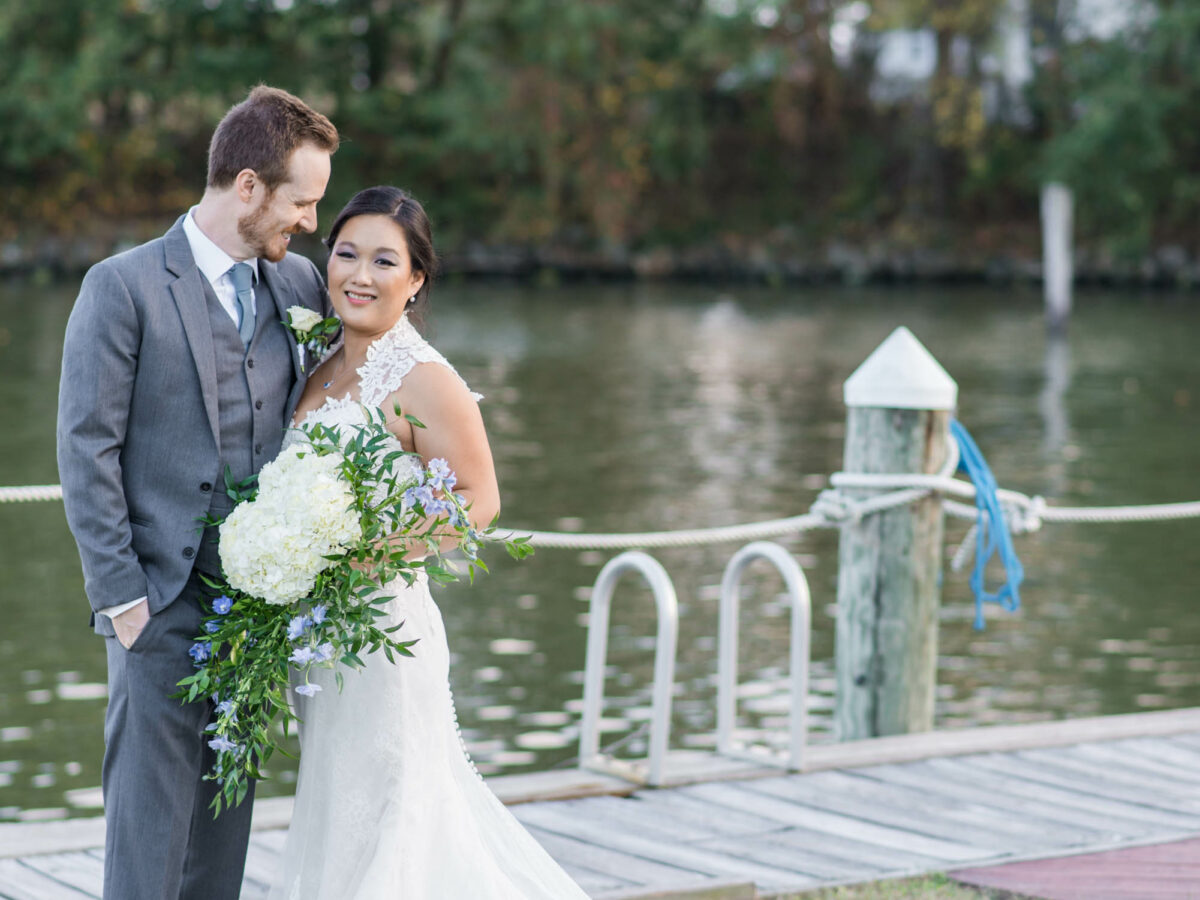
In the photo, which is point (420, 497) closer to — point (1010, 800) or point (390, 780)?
point (390, 780)

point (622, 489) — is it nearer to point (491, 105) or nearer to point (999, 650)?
point (999, 650)

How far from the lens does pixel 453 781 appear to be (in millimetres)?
3658

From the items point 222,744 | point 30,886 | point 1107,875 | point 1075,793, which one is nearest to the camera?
point 222,744

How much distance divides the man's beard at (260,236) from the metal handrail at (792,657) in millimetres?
2182

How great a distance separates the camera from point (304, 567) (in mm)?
3230

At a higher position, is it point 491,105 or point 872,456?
point 491,105

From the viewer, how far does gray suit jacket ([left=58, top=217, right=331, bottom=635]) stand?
3.22 m

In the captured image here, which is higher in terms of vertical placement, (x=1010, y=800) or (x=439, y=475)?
(x=439, y=475)

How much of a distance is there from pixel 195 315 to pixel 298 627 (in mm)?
622

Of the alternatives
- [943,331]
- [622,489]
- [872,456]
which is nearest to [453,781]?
[872,456]

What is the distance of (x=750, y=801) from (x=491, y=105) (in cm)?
3231

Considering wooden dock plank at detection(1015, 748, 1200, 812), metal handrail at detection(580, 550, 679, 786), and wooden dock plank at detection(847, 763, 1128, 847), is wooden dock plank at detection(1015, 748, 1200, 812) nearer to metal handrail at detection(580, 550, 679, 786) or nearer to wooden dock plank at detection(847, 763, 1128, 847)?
wooden dock plank at detection(847, 763, 1128, 847)

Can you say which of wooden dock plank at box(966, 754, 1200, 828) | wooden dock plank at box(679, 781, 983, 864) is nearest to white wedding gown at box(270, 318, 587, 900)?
wooden dock plank at box(679, 781, 983, 864)

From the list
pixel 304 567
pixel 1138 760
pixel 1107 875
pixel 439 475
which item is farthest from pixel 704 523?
pixel 304 567
